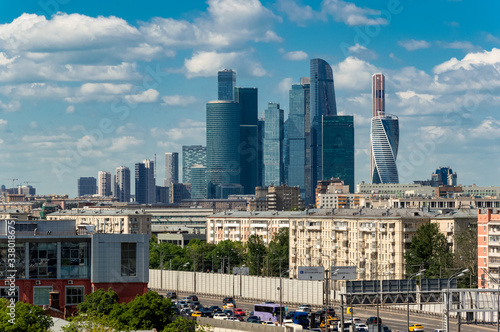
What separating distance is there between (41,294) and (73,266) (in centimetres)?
358

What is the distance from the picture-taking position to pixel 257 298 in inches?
5812

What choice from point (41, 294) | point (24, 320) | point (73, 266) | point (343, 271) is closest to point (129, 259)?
point (73, 266)

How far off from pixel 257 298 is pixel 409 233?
138ft

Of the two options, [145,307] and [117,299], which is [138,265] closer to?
[117,299]

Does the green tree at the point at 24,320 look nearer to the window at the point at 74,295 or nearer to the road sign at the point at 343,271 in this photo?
the window at the point at 74,295

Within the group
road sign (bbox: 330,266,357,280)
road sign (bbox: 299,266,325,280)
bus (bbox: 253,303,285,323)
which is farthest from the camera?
road sign (bbox: 299,266,325,280)

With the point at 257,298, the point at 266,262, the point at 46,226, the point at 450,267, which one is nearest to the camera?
the point at 46,226

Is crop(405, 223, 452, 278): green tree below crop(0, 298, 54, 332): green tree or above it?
above

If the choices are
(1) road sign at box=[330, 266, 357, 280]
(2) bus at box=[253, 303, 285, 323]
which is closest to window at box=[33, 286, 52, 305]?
(2) bus at box=[253, 303, 285, 323]

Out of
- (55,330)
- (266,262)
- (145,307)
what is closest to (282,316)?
(145,307)

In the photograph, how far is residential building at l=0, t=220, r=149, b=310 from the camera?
286 ft

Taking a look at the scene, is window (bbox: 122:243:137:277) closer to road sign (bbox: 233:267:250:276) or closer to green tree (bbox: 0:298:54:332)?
green tree (bbox: 0:298:54:332)

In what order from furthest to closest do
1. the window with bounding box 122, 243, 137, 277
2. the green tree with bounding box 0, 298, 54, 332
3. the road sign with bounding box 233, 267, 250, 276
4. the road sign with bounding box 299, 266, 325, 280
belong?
the road sign with bounding box 233, 267, 250, 276 → the road sign with bounding box 299, 266, 325, 280 → the window with bounding box 122, 243, 137, 277 → the green tree with bounding box 0, 298, 54, 332

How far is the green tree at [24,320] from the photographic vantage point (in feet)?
218
